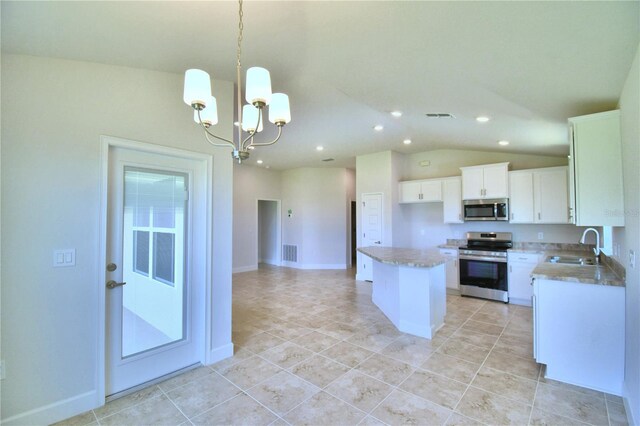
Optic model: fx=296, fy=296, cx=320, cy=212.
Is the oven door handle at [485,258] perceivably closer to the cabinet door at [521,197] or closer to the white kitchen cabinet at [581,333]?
the cabinet door at [521,197]

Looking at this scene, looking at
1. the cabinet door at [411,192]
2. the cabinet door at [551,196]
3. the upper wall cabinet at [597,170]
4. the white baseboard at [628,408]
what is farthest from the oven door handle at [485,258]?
the white baseboard at [628,408]

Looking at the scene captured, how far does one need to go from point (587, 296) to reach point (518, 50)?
2.05 metres

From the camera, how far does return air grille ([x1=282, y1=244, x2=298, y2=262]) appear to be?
8.46 meters

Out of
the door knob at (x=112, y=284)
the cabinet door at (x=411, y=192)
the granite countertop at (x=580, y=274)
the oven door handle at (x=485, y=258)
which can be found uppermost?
the cabinet door at (x=411, y=192)

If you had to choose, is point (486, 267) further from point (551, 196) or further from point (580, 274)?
point (580, 274)

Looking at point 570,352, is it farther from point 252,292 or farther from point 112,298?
point 252,292

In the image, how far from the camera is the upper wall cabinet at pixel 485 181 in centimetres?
502

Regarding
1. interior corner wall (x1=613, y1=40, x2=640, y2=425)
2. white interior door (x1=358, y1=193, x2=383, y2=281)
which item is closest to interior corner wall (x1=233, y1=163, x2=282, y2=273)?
white interior door (x1=358, y1=193, x2=383, y2=281)

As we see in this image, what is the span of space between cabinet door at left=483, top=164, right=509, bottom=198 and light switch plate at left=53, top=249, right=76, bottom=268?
5.62 meters

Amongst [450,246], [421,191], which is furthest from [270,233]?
[450,246]

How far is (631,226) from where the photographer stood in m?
2.12

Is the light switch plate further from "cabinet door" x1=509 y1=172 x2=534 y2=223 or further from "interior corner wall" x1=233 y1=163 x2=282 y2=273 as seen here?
"cabinet door" x1=509 y1=172 x2=534 y2=223

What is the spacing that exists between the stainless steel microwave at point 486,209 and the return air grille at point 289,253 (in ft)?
15.2

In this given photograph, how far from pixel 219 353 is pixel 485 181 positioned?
4914mm
